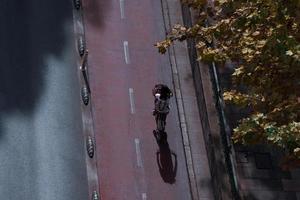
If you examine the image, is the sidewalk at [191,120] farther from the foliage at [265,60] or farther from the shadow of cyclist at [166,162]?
the foliage at [265,60]

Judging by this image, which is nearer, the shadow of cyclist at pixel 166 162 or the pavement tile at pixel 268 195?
the pavement tile at pixel 268 195

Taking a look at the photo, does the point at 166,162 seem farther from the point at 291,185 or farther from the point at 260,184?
the point at 291,185

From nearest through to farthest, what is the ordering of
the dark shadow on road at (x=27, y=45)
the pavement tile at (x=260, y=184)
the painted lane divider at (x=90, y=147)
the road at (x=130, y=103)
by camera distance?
the pavement tile at (x=260, y=184) < the painted lane divider at (x=90, y=147) < the road at (x=130, y=103) < the dark shadow on road at (x=27, y=45)

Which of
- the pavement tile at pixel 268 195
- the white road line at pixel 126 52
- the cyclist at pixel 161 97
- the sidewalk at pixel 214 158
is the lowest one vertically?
the pavement tile at pixel 268 195

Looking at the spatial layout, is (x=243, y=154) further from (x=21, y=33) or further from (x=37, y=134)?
(x=21, y=33)

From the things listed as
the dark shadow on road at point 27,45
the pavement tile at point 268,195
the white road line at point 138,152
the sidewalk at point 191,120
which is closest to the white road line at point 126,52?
the sidewalk at point 191,120

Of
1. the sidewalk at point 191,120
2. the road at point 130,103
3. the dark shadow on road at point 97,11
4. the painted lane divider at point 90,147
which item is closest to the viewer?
the painted lane divider at point 90,147

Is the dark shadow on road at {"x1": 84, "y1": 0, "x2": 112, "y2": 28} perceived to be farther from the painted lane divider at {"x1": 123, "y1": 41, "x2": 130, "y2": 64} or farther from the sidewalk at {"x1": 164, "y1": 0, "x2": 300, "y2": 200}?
the sidewalk at {"x1": 164, "y1": 0, "x2": 300, "y2": 200}

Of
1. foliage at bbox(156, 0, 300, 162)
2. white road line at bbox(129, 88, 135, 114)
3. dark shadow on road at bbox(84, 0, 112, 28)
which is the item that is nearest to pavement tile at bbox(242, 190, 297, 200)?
white road line at bbox(129, 88, 135, 114)
